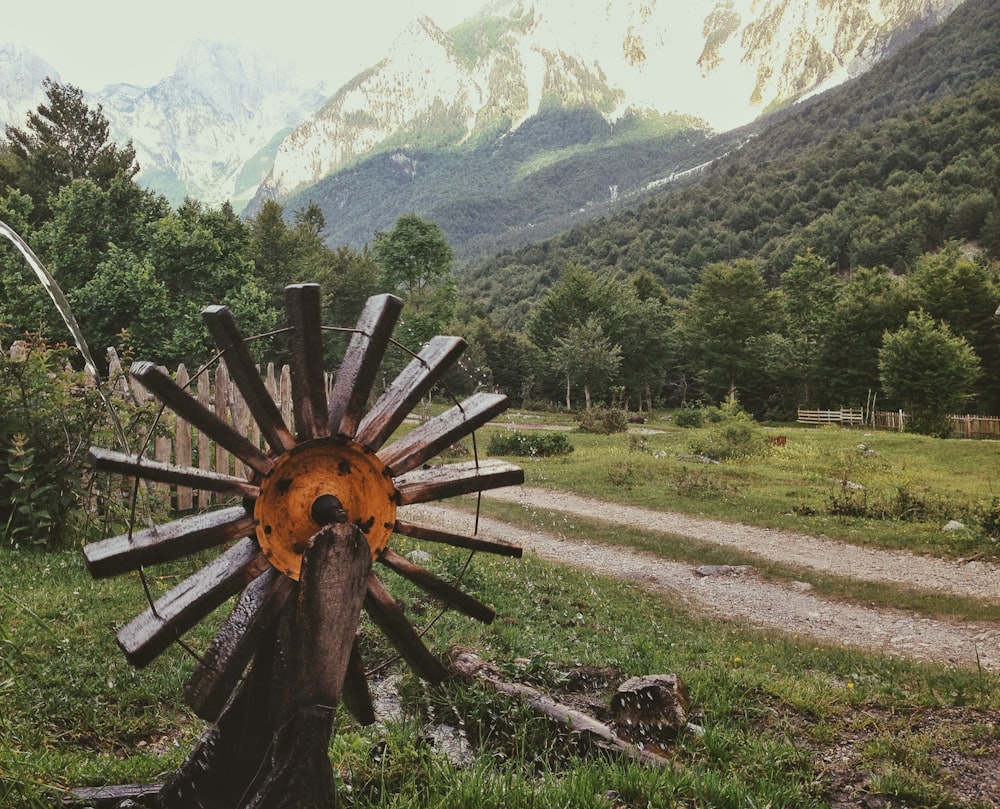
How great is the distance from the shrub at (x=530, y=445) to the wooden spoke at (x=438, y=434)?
23.0m

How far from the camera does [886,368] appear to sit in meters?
41.8

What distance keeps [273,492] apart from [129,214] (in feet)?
95.9

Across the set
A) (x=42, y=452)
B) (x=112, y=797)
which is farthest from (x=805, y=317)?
(x=112, y=797)

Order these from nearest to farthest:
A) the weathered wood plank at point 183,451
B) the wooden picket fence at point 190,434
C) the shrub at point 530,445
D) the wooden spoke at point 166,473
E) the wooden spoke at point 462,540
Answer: the wooden spoke at point 166,473 < the wooden spoke at point 462,540 < the wooden picket fence at point 190,434 < the weathered wood plank at point 183,451 < the shrub at point 530,445

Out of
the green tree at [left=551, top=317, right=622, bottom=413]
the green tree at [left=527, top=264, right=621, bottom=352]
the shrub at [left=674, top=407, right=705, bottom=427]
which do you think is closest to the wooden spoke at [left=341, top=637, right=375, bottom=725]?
the shrub at [left=674, top=407, right=705, bottom=427]

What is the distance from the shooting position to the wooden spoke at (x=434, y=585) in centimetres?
352

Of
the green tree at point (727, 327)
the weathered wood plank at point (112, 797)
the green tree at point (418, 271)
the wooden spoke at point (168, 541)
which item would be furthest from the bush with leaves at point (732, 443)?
the green tree at point (727, 327)

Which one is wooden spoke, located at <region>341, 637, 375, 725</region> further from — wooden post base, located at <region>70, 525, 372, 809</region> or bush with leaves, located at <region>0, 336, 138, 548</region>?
bush with leaves, located at <region>0, 336, 138, 548</region>

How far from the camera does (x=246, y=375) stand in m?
3.23

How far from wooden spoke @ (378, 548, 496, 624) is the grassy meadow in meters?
0.76

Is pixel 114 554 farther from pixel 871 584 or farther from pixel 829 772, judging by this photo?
pixel 871 584

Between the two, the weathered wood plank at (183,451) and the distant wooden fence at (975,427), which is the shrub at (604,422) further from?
the weathered wood plank at (183,451)

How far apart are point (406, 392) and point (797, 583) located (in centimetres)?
1048

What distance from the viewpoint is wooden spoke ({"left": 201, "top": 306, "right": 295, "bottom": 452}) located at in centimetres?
311
